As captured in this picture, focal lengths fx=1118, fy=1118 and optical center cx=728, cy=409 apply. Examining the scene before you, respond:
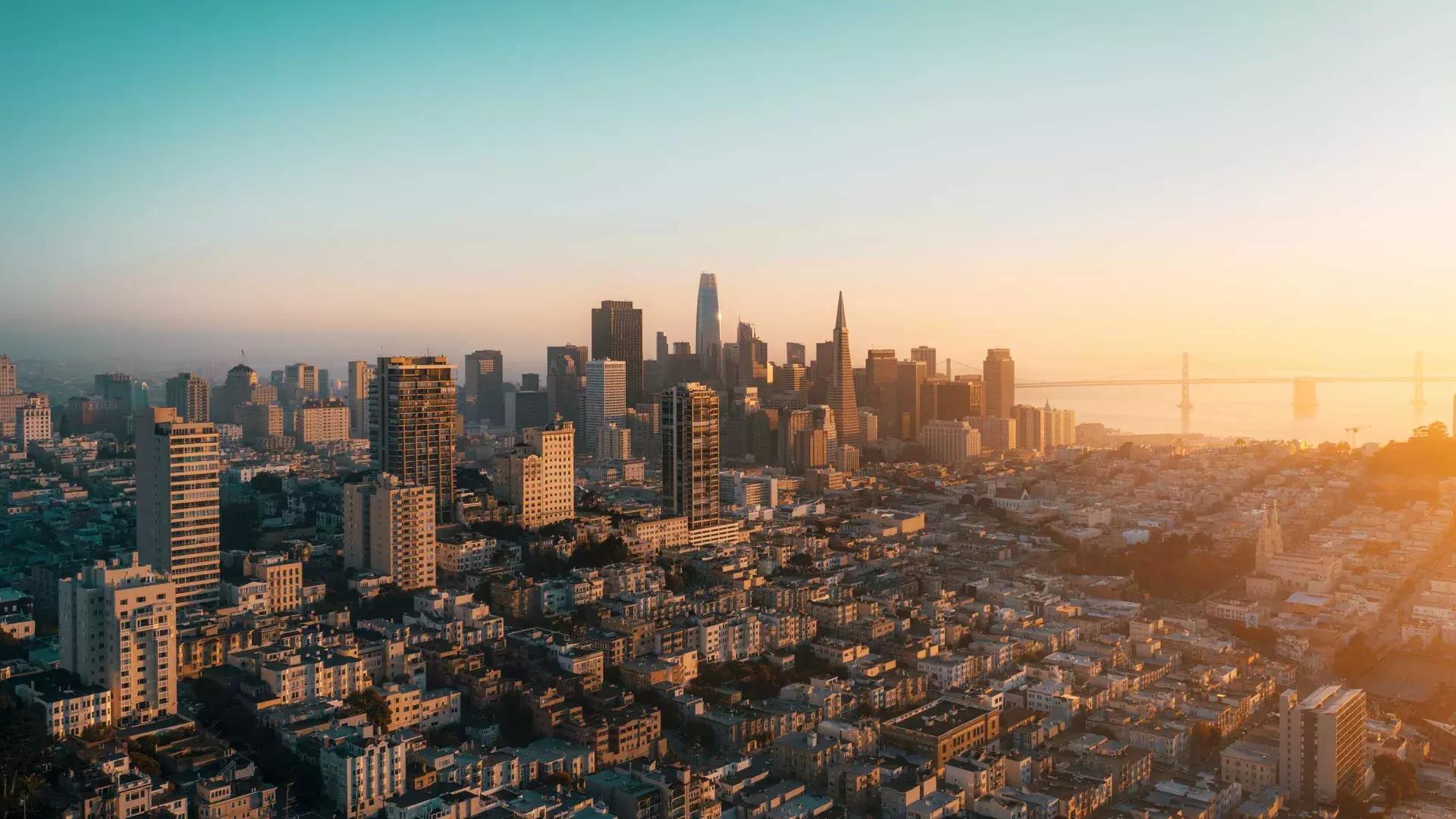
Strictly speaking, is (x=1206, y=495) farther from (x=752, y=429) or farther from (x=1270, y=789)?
(x=1270, y=789)

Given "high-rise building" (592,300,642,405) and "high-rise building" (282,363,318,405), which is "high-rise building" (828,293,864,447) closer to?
"high-rise building" (592,300,642,405)

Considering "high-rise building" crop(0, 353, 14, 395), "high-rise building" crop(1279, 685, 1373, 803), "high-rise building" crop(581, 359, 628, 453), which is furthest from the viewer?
"high-rise building" crop(581, 359, 628, 453)

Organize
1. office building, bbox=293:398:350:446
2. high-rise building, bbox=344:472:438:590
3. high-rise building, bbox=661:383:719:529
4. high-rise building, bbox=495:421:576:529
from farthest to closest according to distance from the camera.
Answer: office building, bbox=293:398:350:446 → high-rise building, bbox=661:383:719:529 → high-rise building, bbox=495:421:576:529 → high-rise building, bbox=344:472:438:590

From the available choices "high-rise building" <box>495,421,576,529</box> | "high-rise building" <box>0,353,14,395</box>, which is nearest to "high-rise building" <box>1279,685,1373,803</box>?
"high-rise building" <box>495,421,576,529</box>

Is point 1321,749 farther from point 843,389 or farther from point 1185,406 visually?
point 1185,406

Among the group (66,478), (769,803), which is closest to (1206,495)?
(769,803)

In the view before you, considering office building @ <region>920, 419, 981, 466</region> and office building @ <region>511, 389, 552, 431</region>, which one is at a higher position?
office building @ <region>511, 389, 552, 431</region>

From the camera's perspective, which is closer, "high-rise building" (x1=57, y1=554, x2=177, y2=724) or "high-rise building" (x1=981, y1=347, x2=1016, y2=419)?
"high-rise building" (x1=57, y1=554, x2=177, y2=724)
